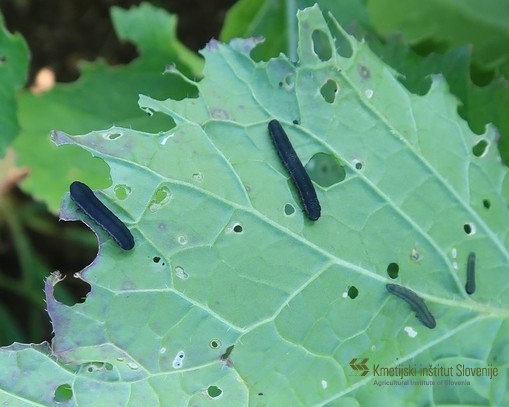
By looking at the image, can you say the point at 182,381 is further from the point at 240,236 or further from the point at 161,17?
the point at 161,17

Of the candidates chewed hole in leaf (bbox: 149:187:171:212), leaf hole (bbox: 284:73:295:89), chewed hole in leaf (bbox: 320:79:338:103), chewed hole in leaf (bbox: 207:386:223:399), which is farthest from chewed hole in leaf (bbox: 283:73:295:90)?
chewed hole in leaf (bbox: 207:386:223:399)

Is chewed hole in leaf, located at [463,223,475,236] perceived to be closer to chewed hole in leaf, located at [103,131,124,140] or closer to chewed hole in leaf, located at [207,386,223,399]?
chewed hole in leaf, located at [207,386,223,399]

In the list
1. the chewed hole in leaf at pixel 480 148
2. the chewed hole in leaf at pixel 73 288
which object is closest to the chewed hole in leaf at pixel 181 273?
the chewed hole in leaf at pixel 480 148

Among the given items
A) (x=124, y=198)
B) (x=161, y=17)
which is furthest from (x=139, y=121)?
(x=124, y=198)

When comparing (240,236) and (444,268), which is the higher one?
(444,268)

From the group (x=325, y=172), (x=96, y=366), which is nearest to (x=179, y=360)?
(x=96, y=366)

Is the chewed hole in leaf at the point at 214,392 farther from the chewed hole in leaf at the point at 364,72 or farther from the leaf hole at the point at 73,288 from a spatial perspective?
the leaf hole at the point at 73,288

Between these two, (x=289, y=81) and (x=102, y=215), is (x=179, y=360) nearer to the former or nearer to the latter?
(x=102, y=215)
